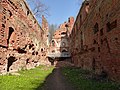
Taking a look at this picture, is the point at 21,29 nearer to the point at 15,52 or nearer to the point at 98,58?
the point at 15,52

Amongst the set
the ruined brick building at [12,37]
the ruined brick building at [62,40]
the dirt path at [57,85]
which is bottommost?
the dirt path at [57,85]

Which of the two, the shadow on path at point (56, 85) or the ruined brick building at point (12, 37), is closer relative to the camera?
the shadow on path at point (56, 85)

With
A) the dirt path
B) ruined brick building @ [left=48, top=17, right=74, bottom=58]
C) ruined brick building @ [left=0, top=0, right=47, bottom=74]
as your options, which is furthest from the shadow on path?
ruined brick building @ [left=48, top=17, right=74, bottom=58]

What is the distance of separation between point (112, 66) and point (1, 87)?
5088 millimetres

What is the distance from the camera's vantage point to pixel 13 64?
10969mm

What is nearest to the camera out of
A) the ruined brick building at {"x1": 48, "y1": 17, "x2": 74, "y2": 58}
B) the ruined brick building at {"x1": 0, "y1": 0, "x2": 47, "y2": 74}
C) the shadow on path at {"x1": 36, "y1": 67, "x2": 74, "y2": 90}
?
the shadow on path at {"x1": 36, "y1": 67, "x2": 74, "y2": 90}

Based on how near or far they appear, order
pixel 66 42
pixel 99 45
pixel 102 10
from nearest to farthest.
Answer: pixel 102 10, pixel 99 45, pixel 66 42

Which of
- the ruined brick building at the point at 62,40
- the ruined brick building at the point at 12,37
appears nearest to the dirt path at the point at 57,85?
the ruined brick building at the point at 12,37

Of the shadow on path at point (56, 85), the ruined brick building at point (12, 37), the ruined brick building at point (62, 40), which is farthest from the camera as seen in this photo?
the ruined brick building at point (62, 40)

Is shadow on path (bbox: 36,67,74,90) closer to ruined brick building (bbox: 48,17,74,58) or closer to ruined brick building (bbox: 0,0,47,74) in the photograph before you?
ruined brick building (bbox: 0,0,47,74)

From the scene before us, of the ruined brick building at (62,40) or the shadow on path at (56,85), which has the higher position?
the ruined brick building at (62,40)

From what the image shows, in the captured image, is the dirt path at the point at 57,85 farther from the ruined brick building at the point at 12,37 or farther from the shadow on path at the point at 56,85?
the ruined brick building at the point at 12,37

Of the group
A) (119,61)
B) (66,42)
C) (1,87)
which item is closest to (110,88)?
(119,61)

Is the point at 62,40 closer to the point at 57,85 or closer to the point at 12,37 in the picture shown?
the point at 12,37
